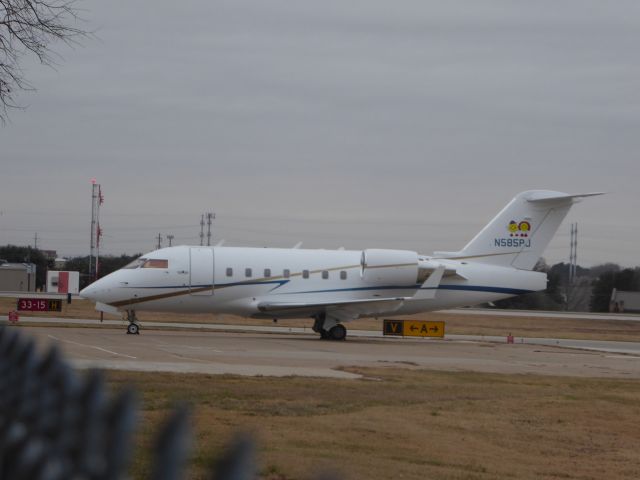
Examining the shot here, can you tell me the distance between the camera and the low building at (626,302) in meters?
91.4

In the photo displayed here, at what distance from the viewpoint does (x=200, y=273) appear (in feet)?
109

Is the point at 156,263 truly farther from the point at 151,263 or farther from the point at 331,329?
the point at 331,329

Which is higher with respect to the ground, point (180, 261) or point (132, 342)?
point (180, 261)

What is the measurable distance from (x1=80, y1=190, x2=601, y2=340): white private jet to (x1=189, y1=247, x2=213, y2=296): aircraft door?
3 cm

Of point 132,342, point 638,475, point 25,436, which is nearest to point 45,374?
point 25,436

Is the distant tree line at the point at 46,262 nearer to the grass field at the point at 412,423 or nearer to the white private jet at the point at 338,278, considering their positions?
the white private jet at the point at 338,278

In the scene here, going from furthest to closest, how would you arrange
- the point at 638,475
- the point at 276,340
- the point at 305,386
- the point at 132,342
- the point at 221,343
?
the point at 276,340 → the point at 221,343 → the point at 132,342 → the point at 305,386 → the point at 638,475

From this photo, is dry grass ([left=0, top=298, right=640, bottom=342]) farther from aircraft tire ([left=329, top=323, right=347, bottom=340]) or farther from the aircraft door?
the aircraft door

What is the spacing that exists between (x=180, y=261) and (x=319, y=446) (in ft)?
74.2

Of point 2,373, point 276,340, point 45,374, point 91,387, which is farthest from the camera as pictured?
point 276,340

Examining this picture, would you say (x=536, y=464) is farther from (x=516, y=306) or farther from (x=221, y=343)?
(x=516, y=306)

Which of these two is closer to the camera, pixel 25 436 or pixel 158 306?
pixel 25 436

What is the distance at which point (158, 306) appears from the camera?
3325 centimetres

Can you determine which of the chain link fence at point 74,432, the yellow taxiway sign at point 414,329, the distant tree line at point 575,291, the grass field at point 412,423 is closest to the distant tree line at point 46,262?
the distant tree line at point 575,291
